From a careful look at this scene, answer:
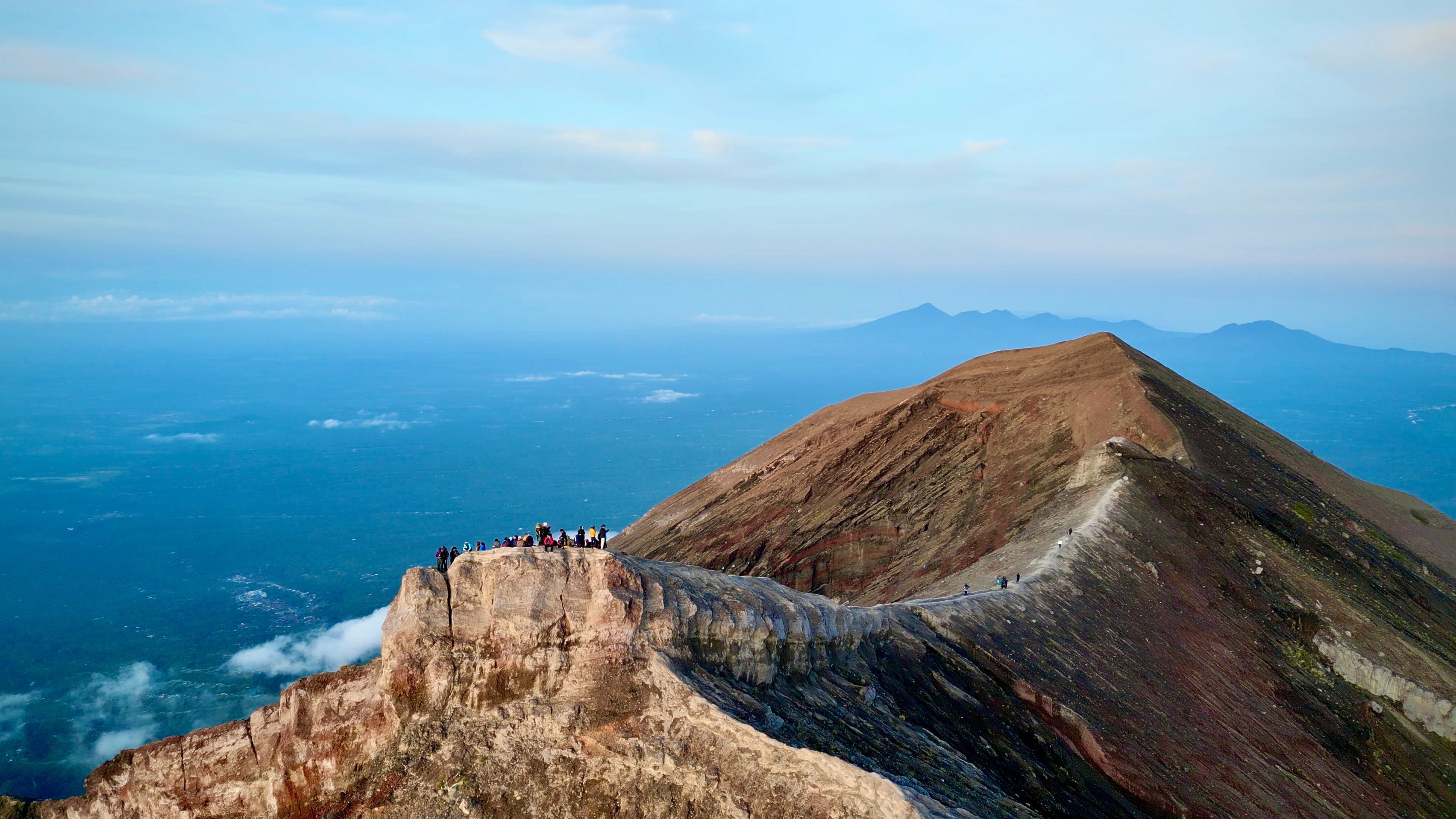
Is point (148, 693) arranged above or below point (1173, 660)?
below

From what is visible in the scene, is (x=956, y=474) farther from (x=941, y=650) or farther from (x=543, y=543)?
(x=543, y=543)

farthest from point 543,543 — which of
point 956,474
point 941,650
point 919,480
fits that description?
point 956,474

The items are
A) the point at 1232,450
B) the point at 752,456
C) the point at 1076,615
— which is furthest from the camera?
the point at 752,456

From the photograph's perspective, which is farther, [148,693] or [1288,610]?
[148,693]

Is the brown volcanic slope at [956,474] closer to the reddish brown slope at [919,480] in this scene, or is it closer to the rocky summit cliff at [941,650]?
the reddish brown slope at [919,480]

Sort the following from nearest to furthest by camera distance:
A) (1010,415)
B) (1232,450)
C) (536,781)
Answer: (536,781), (1232,450), (1010,415)

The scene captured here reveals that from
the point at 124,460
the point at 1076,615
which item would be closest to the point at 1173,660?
the point at 1076,615

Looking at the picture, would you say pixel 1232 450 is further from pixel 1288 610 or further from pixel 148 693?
pixel 148 693

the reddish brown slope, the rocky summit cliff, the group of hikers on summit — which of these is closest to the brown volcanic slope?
the reddish brown slope

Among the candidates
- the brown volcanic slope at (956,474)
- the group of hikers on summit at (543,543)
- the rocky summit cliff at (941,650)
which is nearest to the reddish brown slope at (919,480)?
the brown volcanic slope at (956,474)
